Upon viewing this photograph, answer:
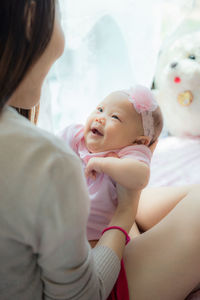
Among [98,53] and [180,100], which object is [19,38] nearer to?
[98,53]

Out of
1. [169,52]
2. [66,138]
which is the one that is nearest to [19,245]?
[66,138]

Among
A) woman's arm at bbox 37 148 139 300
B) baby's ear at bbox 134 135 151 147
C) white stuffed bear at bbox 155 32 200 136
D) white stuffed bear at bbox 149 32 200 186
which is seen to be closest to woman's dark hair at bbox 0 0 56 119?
woman's arm at bbox 37 148 139 300

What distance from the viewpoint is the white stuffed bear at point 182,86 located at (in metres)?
1.80

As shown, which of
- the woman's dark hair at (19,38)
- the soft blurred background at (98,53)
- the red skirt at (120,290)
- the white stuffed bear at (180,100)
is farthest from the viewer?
the white stuffed bear at (180,100)

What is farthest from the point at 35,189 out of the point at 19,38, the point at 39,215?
the point at 19,38

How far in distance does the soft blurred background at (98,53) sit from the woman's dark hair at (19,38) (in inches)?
30.1

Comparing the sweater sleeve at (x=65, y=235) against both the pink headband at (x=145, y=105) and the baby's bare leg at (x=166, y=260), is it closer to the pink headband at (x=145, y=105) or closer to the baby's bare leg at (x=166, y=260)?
the baby's bare leg at (x=166, y=260)

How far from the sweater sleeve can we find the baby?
1.16 ft

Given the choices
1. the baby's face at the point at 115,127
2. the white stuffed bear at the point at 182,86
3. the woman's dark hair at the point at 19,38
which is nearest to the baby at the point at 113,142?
the baby's face at the point at 115,127

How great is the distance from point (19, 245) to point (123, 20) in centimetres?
134

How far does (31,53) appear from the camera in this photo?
0.48 m

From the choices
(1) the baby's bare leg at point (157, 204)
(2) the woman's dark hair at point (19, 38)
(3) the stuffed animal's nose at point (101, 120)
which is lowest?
(1) the baby's bare leg at point (157, 204)

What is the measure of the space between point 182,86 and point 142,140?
3.16 feet

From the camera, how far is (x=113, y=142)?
0.96 meters
